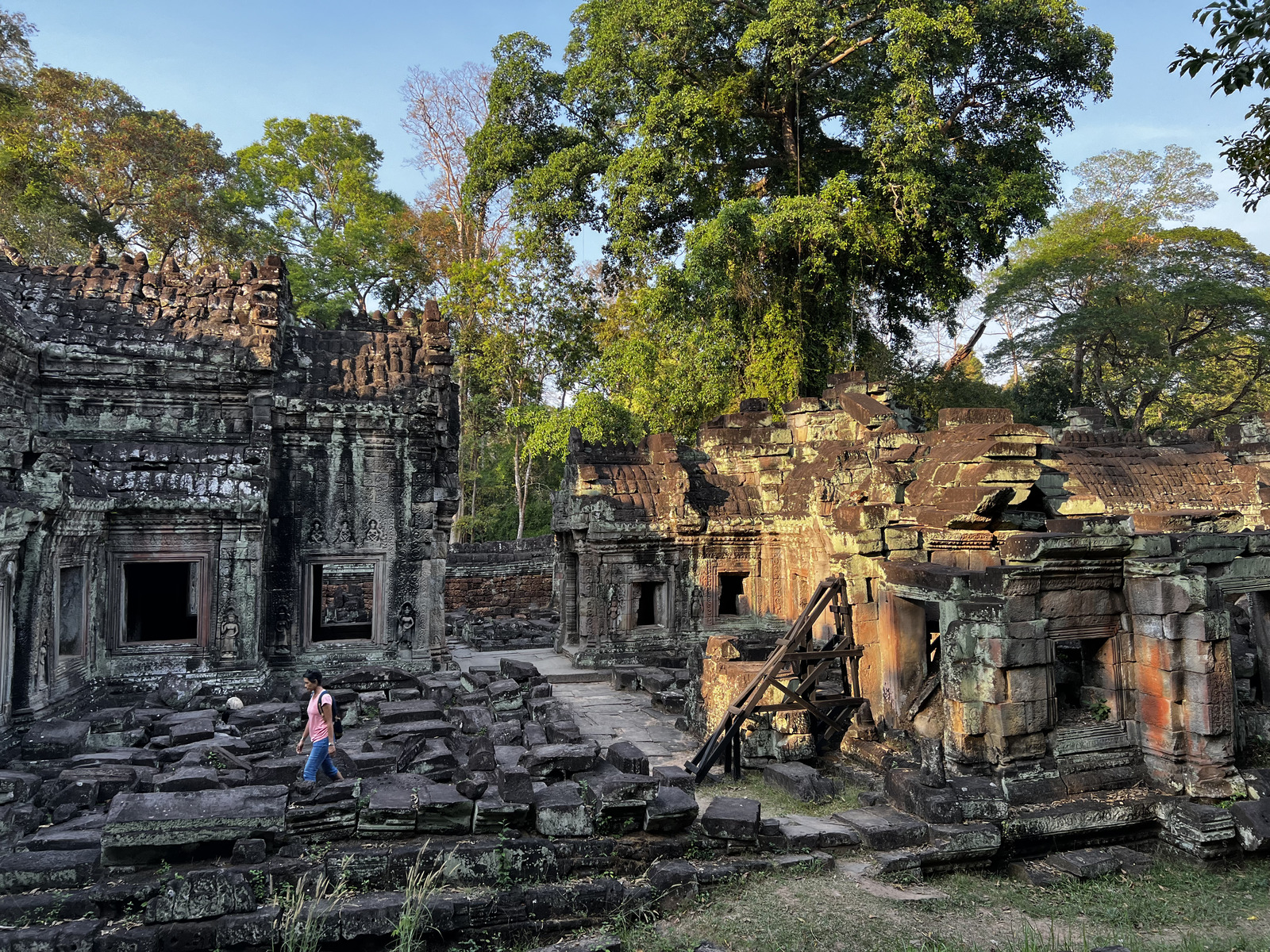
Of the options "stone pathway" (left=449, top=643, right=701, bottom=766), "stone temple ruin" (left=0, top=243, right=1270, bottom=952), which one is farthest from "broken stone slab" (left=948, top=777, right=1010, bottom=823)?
"stone pathway" (left=449, top=643, right=701, bottom=766)

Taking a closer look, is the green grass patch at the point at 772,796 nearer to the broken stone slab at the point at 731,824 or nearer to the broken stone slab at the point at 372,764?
the broken stone slab at the point at 731,824

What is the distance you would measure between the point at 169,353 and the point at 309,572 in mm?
3655

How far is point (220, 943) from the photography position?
4.97m

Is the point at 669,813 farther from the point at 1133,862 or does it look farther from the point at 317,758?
the point at 1133,862

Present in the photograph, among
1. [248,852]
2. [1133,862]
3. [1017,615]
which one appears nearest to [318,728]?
[248,852]

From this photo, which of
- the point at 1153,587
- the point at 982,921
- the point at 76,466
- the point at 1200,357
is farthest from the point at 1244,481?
the point at 76,466

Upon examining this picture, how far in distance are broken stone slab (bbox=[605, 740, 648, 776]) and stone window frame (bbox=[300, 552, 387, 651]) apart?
623 centimetres

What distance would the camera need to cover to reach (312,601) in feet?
39.4

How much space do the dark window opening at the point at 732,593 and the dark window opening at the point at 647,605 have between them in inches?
51.0

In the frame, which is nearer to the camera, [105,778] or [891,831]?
[891,831]

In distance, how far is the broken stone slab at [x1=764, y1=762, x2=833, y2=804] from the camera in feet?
25.4

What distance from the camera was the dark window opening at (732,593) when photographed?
15.4 meters

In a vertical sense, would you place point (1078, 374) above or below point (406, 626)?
above

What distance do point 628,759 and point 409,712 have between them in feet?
11.8
